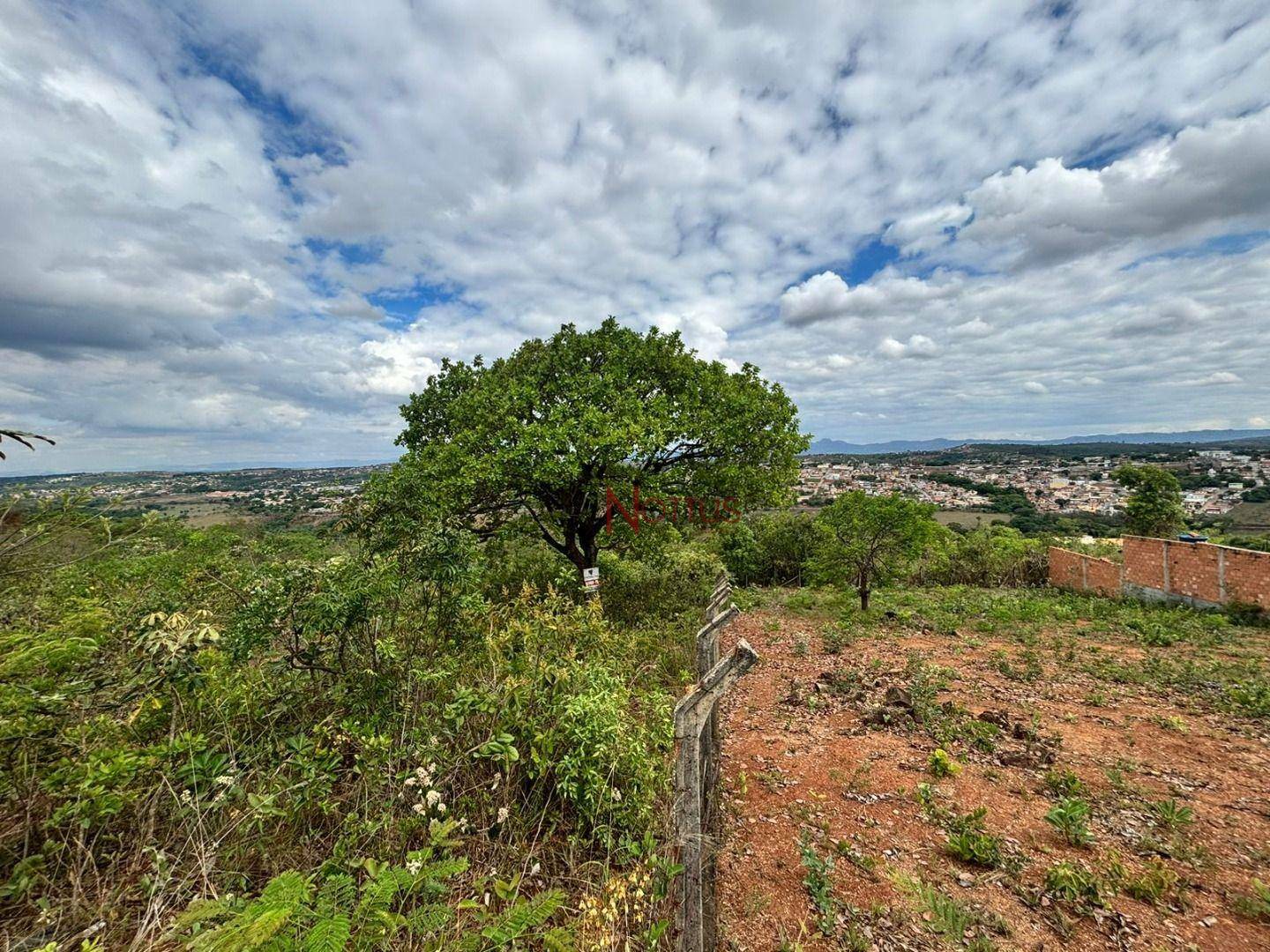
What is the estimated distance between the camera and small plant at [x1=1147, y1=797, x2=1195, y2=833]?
440 cm

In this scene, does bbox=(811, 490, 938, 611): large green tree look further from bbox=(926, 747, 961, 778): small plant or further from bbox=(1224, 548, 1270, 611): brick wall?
bbox=(926, 747, 961, 778): small plant

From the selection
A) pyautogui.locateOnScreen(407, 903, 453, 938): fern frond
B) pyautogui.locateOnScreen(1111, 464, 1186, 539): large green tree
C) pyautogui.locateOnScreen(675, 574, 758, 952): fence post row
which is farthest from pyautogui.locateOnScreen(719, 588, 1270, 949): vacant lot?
pyautogui.locateOnScreen(1111, 464, 1186, 539): large green tree

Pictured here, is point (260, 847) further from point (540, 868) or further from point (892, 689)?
point (892, 689)

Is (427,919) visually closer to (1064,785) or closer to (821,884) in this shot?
(821,884)

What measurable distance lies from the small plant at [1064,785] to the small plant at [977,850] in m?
1.36

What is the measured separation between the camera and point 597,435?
906cm

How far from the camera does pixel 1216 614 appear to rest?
39.7 ft

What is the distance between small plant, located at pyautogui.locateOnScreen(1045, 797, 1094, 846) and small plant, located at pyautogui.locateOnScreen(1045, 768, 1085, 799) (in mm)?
442

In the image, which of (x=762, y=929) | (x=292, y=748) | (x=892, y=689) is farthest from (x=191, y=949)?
(x=892, y=689)

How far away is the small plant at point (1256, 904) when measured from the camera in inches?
135

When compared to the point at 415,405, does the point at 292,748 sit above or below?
below

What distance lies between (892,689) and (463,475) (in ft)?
25.9

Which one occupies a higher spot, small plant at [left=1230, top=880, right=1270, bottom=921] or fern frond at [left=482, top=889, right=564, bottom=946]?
fern frond at [left=482, top=889, right=564, bottom=946]

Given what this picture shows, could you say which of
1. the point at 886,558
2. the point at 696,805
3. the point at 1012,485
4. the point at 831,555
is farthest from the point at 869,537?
the point at 1012,485
